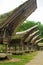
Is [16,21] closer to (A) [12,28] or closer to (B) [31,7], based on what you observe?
(A) [12,28]

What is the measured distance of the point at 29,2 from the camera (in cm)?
1694

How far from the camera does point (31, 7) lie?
1725 centimetres

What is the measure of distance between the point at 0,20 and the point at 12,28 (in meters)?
1.31

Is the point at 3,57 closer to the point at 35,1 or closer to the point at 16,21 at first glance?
the point at 16,21

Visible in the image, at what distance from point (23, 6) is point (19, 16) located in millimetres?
1209

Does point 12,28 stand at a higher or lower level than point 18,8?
lower

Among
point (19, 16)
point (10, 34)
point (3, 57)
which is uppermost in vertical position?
point (19, 16)

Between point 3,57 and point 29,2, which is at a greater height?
point 29,2

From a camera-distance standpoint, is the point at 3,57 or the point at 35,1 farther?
the point at 3,57

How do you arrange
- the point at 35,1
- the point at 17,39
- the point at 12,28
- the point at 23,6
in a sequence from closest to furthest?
the point at 35,1, the point at 23,6, the point at 12,28, the point at 17,39

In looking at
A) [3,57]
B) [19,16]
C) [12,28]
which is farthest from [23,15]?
[3,57]

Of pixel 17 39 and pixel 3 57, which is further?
pixel 17 39

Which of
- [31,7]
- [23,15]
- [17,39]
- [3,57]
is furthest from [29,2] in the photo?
[17,39]

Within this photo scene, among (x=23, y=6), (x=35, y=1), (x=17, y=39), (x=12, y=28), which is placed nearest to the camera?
(x=35, y=1)
